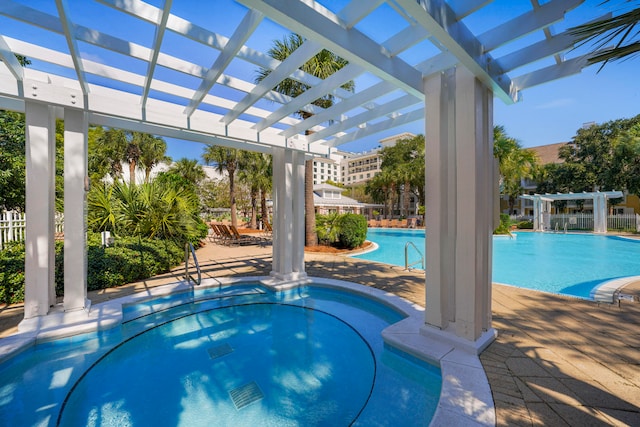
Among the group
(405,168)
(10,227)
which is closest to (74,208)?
(10,227)

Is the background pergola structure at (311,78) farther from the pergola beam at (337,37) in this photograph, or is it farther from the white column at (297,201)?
the white column at (297,201)

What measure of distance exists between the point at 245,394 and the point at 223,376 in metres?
0.49

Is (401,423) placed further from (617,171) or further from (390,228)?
(617,171)

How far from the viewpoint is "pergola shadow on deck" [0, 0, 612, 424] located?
2.74m

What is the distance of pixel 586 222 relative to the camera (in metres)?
23.8

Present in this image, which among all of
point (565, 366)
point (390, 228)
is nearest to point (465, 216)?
point (565, 366)

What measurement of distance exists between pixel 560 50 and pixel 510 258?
38.3ft

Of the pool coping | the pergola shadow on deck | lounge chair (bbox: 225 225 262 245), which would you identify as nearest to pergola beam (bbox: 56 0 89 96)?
the pergola shadow on deck

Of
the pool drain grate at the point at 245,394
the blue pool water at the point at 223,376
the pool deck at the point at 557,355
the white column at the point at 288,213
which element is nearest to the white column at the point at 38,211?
the pool deck at the point at 557,355

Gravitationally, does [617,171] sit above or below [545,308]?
above

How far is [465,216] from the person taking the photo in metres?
3.39

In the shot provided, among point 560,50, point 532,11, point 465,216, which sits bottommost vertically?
point 465,216

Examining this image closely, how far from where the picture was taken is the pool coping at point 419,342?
2.38 meters

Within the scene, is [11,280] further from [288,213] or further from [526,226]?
[526,226]
